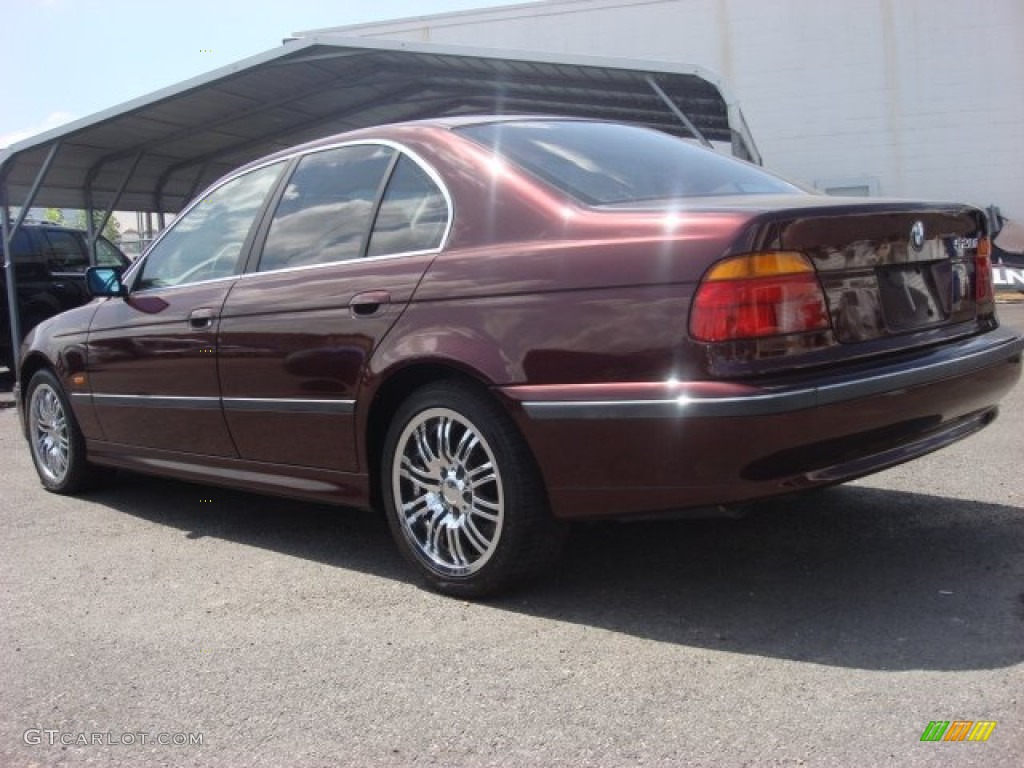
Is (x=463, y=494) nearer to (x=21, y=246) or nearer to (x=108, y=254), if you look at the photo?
(x=21, y=246)

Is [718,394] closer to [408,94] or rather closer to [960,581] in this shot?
[960,581]

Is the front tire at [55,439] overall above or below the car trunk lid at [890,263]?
below

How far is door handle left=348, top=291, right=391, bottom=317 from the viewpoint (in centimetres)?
355

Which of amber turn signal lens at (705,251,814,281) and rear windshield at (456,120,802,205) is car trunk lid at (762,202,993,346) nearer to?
amber turn signal lens at (705,251,814,281)

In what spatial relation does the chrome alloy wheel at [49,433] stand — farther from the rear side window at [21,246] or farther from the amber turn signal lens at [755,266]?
the rear side window at [21,246]

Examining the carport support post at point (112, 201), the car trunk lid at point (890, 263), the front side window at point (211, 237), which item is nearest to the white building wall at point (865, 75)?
the carport support post at point (112, 201)

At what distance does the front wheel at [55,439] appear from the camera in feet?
17.8

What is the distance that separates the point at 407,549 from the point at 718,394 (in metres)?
1.43

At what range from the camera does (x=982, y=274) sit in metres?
3.70

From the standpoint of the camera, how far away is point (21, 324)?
11.6 meters

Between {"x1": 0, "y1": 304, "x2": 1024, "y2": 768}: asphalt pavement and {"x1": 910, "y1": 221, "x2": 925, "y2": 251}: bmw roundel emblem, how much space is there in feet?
3.81

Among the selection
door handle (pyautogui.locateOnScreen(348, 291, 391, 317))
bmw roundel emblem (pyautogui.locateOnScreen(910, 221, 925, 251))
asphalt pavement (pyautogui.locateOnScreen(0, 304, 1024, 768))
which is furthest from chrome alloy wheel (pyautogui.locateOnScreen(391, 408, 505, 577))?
bmw roundel emblem (pyautogui.locateOnScreen(910, 221, 925, 251))

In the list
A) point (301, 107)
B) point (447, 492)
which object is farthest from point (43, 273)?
point (447, 492)

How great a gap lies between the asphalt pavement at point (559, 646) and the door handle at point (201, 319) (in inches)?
39.8
